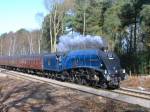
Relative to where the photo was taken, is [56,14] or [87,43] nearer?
[87,43]

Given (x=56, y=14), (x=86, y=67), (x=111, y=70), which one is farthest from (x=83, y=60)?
(x=56, y=14)

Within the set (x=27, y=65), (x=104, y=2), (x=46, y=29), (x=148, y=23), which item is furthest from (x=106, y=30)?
(x=46, y=29)

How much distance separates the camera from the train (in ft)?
86.6

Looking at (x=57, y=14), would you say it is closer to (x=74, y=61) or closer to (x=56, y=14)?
(x=56, y=14)

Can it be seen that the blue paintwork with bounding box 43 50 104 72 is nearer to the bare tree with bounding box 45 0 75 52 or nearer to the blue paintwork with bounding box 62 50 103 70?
the blue paintwork with bounding box 62 50 103 70

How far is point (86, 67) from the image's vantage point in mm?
28672

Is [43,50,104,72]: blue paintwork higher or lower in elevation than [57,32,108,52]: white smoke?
lower

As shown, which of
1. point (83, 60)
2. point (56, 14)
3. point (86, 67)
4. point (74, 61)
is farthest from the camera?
point (56, 14)

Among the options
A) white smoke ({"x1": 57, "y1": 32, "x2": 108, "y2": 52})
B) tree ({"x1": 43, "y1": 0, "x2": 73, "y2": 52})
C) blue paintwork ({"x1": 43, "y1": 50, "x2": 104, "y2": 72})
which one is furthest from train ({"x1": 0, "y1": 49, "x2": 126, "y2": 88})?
tree ({"x1": 43, "y1": 0, "x2": 73, "y2": 52})

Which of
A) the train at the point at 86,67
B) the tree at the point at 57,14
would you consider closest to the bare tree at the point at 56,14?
the tree at the point at 57,14

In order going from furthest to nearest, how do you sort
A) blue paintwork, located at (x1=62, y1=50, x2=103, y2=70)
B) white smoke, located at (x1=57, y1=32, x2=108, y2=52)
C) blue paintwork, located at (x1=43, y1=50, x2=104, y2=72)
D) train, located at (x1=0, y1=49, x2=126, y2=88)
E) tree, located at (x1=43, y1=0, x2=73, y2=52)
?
tree, located at (x1=43, y1=0, x2=73, y2=52) < white smoke, located at (x1=57, y1=32, x2=108, y2=52) < blue paintwork, located at (x1=43, y1=50, x2=104, y2=72) < blue paintwork, located at (x1=62, y1=50, x2=103, y2=70) < train, located at (x1=0, y1=49, x2=126, y2=88)

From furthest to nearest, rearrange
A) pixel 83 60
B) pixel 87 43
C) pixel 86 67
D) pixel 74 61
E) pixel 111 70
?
pixel 87 43
pixel 74 61
pixel 83 60
pixel 86 67
pixel 111 70

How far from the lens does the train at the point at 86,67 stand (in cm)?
2641

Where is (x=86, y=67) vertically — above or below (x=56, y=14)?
below
